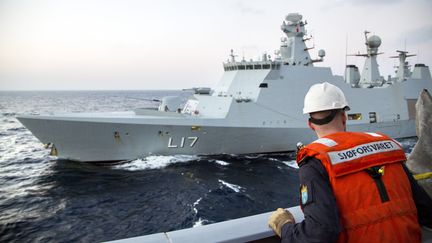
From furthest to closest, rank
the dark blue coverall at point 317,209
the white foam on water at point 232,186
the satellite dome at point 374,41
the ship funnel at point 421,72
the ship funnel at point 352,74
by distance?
the satellite dome at point 374,41 → the ship funnel at point 421,72 → the ship funnel at point 352,74 → the white foam on water at point 232,186 → the dark blue coverall at point 317,209

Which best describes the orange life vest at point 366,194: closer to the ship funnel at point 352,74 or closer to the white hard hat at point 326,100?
the white hard hat at point 326,100

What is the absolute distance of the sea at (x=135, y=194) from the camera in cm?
666

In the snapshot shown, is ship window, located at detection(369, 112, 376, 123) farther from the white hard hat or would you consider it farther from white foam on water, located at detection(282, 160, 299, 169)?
the white hard hat

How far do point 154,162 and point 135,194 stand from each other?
106 inches

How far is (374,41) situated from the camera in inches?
704

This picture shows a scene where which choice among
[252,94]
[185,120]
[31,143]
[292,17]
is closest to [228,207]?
[185,120]

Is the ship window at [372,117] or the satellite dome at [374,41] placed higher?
the satellite dome at [374,41]

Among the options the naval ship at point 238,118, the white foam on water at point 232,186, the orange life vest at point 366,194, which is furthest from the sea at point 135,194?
the orange life vest at point 366,194

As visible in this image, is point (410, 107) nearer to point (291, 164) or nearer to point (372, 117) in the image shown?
point (372, 117)

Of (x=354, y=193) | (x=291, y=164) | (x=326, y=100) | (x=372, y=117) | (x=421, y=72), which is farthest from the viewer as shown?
(x=421, y=72)

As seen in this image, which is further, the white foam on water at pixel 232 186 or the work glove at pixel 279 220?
the white foam on water at pixel 232 186

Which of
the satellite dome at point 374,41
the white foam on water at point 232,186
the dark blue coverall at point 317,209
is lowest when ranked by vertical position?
the white foam on water at point 232,186

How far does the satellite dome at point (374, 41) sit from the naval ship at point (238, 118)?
326cm

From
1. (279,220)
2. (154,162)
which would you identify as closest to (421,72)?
(154,162)
